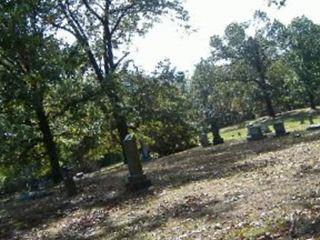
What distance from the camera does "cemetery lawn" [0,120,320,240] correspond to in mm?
11195

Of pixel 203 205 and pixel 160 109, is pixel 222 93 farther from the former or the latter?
pixel 203 205

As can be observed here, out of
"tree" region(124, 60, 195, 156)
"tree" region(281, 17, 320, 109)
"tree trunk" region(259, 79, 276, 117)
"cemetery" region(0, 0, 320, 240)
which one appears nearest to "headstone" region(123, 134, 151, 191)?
"cemetery" region(0, 0, 320, 240)

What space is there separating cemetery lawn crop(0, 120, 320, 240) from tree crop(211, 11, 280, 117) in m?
48.7

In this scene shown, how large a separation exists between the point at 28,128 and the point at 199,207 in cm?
1693

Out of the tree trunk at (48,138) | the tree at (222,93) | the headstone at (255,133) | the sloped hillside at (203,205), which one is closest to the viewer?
the sloped hillside at (203,205)

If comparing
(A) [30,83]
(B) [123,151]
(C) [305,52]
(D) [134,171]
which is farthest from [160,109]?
(C) [305,52]

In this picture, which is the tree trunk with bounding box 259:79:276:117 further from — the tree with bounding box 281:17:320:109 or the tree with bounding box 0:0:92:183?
the tree with bounding box 0:0:92:183

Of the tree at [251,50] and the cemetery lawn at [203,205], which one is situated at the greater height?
the tree at [251,50]

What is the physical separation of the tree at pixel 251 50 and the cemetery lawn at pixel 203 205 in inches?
1919

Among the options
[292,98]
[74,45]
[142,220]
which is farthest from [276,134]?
[292,98]

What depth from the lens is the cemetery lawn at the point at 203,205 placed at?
36.7ft

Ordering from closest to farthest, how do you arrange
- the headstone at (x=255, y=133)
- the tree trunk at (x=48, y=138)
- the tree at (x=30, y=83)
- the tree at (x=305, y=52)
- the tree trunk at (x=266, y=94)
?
the tree at (x=30, y=83), the tree trunk at (x=48, y=138), the headstone at (x=255, y=133), the tree at (x=305, y=52), the tree trunk at (x=266, y=94)

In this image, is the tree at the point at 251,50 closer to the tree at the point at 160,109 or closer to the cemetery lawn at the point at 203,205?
the tree at the point at 160,109

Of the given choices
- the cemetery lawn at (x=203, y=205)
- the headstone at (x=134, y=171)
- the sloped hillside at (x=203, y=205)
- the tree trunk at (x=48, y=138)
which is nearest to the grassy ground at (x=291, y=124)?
the tree trunk at (x=48, y=138)
